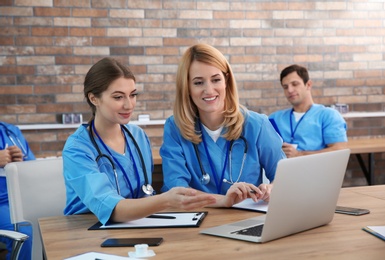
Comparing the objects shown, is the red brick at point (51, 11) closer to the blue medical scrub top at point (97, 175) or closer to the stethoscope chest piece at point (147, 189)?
the blue medical scrub top at point (97, 175)

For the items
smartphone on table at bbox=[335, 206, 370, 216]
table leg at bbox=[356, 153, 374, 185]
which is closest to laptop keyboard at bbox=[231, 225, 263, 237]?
smartphone on table at bbox=[335, 206, 370, 216]

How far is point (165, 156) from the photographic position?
254 cm

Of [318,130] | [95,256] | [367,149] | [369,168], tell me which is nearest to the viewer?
[95,256]

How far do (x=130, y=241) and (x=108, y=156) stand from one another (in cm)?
55

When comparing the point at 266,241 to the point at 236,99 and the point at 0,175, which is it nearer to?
the point at 236,99

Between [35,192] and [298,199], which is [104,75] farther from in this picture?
[298,199]

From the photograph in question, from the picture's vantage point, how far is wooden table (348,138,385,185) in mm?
4641

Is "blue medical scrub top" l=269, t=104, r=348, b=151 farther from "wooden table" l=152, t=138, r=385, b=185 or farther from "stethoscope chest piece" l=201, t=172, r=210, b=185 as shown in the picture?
"stethoscope chest piece" l=201, t=172, r=210, b=185

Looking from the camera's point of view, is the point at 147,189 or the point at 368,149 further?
the point at 368,149

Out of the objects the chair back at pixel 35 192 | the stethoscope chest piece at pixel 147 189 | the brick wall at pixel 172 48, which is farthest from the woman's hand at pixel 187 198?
the brick wall at pixel 172 48

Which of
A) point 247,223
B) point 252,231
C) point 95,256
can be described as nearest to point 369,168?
Result: point 247,223

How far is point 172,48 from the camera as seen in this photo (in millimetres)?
4875

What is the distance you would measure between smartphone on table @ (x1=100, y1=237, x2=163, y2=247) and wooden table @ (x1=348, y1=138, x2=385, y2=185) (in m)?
3.14

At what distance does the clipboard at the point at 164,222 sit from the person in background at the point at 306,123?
7.81ft
